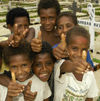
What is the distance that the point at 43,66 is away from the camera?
189cm

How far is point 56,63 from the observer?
1.92 metres

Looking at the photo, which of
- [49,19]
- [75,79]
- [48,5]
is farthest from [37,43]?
[48,5]

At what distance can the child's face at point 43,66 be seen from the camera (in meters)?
1.88

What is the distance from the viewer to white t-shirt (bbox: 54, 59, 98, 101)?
1742mm

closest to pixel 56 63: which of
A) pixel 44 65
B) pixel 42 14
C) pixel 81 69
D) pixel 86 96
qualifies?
pixel 44 65

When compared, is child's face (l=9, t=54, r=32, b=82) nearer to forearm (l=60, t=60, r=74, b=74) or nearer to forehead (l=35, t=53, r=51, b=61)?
forehead (l=35, t=53, r=51, b=61)

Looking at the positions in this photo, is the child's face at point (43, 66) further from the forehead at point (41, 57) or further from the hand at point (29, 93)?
the hand at point (29, 93)

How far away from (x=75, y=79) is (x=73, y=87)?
0.23ft

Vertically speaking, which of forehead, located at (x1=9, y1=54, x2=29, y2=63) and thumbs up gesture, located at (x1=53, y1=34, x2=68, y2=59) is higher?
thumbs up gesture, located at (x1=53, y1=34, x2=68, y2=59)

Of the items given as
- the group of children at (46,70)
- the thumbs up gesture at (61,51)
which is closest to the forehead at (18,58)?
the group of children at (46,70)

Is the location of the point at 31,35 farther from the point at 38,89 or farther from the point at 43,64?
the point at 38,89

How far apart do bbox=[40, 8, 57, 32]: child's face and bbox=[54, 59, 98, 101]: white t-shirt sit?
2.40 feet

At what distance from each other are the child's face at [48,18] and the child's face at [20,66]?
731 mm

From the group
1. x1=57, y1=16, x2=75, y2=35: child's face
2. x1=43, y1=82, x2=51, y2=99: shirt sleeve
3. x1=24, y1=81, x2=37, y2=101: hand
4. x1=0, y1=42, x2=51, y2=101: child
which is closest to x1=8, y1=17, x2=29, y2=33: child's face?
x1=57, y1=16, x2=75, y2=35: child's face
